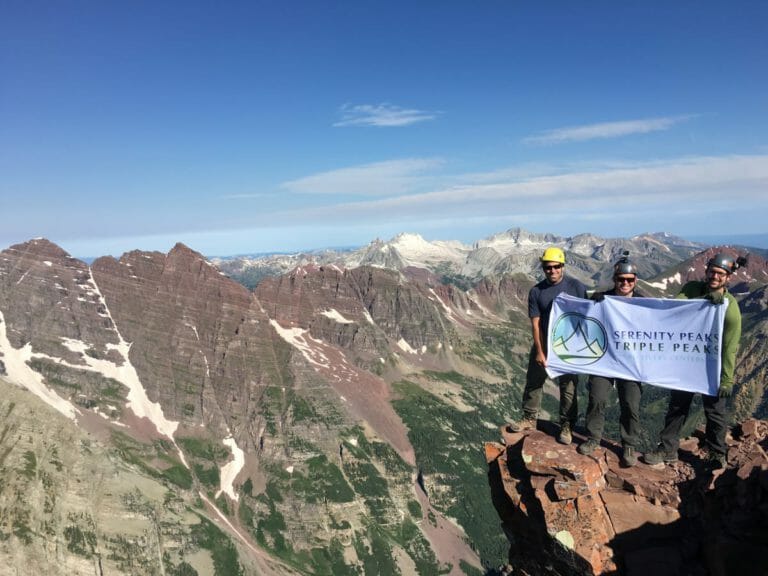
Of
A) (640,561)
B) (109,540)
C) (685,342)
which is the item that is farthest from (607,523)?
(109,540)

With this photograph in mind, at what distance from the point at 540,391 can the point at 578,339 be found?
3384 millimetres

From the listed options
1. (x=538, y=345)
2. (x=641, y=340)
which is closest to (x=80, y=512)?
(x=538, y=345)

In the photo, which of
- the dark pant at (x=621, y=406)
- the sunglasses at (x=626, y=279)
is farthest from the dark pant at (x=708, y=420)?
the sunglasses at (x=626, y=279)

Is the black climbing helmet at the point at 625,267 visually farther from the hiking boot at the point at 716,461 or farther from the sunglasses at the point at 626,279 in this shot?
the hiking boot at the point at 716,461

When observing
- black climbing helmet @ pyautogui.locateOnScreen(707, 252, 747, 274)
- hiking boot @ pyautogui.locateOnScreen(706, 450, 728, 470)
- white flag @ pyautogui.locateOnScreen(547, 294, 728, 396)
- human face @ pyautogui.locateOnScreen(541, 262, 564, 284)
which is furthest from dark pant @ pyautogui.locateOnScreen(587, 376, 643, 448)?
black climbing helmet @ pyautogui.locateOnScreen(707, 252, 747, 274)

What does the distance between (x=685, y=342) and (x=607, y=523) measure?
8.00 metres

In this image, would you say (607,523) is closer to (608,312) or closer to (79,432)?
(608,312)

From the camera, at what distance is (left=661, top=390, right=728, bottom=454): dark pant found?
60.3ft

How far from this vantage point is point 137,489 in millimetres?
162625

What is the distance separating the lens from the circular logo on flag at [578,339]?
21.3 meters

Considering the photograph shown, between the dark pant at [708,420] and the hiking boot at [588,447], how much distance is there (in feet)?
8.70

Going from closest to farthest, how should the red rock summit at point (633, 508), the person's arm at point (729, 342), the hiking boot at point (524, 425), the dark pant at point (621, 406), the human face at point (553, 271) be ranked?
the red rock summit at point (633, 508) < the person's arm at point (729, 342) < the dark pant at point (621, 406) < the human face at point (553, 271) < the hiking boot at point (524, 425)

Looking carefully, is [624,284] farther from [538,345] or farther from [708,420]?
[708,420]

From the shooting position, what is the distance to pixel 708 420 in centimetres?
1898
